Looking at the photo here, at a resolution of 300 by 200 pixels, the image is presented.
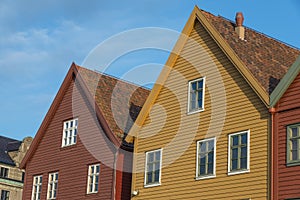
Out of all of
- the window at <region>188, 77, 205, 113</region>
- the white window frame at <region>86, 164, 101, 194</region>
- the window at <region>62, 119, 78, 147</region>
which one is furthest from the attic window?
the window at <region>188, 77, 205, 113</region>

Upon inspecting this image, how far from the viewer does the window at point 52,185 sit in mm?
40031

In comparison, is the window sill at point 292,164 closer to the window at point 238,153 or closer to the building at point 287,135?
the building at point 287,135

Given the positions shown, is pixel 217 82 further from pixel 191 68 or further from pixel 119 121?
pixel 119 121

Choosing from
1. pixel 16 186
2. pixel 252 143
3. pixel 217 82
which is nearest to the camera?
pixel 252 143

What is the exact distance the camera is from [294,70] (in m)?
26.7

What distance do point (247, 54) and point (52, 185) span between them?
16502 millimetres

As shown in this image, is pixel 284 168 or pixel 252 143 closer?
pixel 284 168

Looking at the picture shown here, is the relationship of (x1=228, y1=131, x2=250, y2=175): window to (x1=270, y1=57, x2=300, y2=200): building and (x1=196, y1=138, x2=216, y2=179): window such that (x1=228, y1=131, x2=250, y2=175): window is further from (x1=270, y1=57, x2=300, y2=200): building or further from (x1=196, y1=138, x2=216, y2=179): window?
(x1=270, y1=57, x2=300, y2=200): building

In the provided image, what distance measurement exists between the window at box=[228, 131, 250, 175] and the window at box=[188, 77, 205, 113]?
291 centimetres

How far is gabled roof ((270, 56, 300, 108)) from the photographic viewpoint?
26688 mm

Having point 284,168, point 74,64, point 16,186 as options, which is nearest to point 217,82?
point 284,168

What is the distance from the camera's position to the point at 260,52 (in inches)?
1267

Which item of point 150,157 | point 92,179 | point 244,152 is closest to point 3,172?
point 92,179

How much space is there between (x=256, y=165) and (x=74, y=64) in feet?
58.5
